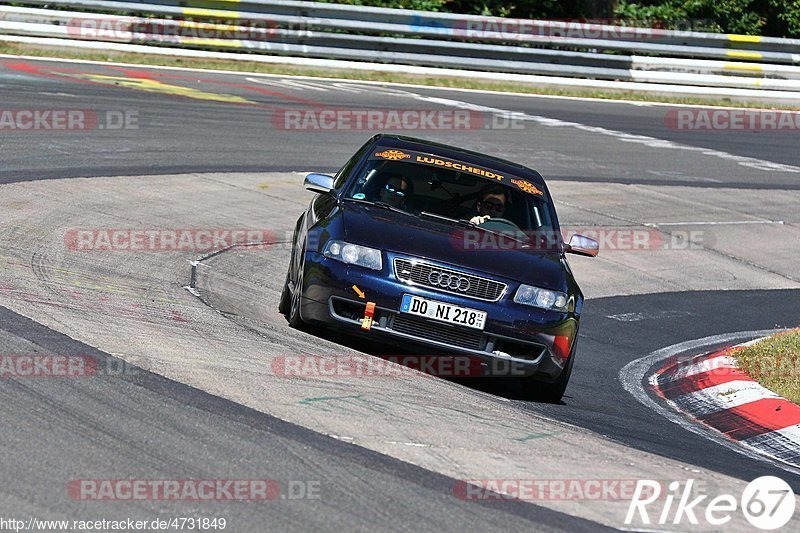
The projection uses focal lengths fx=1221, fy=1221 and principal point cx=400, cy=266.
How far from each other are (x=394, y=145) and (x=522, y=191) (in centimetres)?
104

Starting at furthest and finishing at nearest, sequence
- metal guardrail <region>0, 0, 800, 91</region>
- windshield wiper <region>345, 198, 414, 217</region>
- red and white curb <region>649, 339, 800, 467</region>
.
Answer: metal guardrail <region>0, 0, 800, 91</region> < windshield wiper <region>345, 198, 414, 217</region> < red and white curb <region>649, 339, 800, 467</region>

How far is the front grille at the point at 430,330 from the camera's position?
759cm

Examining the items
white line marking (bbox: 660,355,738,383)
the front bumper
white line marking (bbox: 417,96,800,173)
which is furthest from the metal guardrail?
the front bumper

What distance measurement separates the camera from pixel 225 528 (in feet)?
14.8

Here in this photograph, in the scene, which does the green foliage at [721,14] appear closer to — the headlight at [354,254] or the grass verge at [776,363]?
the grass verge at [776,363]

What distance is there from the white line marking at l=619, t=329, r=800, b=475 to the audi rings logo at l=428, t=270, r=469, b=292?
1579mm

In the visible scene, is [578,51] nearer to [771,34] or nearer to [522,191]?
[771,34]

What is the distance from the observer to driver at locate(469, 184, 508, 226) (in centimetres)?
900

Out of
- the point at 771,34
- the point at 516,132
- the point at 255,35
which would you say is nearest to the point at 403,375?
the point at 516,132

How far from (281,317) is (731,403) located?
3263mm

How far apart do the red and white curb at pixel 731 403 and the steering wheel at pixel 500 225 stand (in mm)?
1553

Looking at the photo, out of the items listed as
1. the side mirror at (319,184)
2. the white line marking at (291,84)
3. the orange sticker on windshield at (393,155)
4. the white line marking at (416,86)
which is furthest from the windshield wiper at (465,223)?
the white line marking at (416,86)

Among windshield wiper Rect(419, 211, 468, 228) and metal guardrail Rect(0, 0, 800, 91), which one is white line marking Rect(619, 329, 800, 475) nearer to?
windshield wiper Rect(419, 211, 468, 228)

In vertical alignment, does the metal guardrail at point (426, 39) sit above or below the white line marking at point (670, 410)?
above
